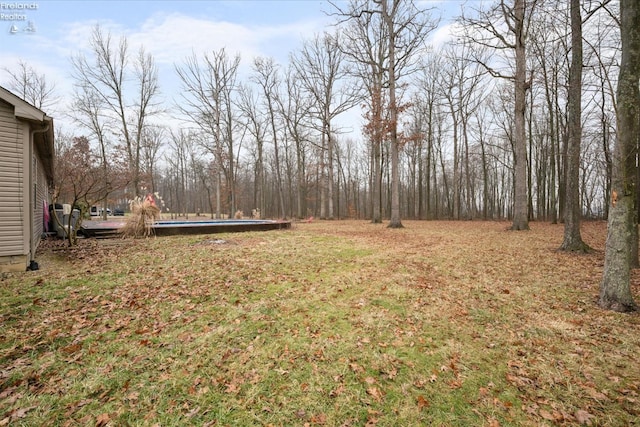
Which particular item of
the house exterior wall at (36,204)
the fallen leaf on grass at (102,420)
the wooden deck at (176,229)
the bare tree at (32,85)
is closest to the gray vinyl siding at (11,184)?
the house exterior wall at (36,204)

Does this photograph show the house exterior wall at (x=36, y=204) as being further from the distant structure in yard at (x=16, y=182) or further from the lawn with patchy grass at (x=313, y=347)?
the lawn with patchy grass at (x=313, y=347)

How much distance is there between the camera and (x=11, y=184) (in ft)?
19.1

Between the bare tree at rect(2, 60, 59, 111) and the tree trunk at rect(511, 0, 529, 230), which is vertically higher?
the bare tree at rect(2, 60, 59, 111)

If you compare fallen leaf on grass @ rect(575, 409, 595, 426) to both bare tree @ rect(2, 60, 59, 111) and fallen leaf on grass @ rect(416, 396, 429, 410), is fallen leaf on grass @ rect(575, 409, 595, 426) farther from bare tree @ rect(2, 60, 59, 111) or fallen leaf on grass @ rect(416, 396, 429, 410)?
bare tree @ rect(2, 60, 59, 111)

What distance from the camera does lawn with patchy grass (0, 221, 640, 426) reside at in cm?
233

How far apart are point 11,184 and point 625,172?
1121 centimetres

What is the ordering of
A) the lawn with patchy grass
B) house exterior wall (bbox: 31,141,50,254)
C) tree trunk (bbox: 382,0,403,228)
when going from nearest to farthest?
the lawn with patchy grass, house exterior wall (bbox: 31,141,50,254), tree trunk (bbox: 382,0,403,228)

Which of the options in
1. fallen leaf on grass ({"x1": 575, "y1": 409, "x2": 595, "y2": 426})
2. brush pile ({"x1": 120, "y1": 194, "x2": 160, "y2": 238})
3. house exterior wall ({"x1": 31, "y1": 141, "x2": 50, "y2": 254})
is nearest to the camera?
fallen leaf on grass ({"x1": 575, "y1": 409, "x2": 595, "y2": 426})

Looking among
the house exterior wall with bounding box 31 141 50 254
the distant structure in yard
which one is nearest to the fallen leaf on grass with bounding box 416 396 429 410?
the distant structure in yard

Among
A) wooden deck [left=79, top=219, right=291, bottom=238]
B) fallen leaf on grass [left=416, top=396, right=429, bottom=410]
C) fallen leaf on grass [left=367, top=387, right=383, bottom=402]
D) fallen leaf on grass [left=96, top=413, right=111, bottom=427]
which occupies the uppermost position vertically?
wooden deck [left=79, top=219, right=291, bottom=238]

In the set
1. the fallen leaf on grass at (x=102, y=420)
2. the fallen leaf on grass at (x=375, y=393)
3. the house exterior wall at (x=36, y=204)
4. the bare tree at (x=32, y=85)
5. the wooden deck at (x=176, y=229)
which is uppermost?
the bare tree at (x=32, y=85)

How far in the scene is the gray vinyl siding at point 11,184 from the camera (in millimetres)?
5695

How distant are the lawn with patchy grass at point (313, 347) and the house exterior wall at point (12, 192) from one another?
70 cm

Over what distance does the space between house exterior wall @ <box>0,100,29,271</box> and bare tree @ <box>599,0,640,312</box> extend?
1077 centimetres
